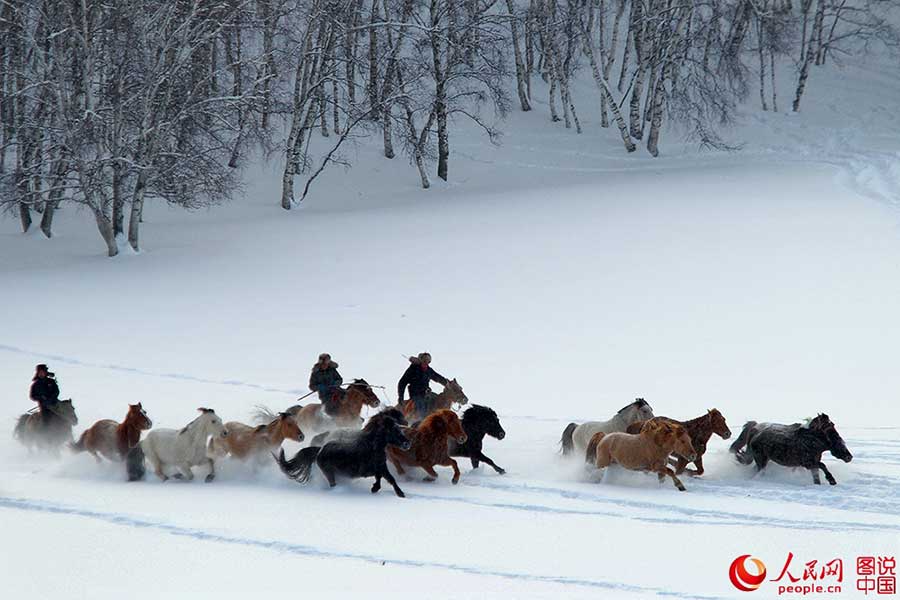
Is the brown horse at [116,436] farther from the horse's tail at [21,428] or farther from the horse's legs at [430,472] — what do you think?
the horse's legs at [430,472]

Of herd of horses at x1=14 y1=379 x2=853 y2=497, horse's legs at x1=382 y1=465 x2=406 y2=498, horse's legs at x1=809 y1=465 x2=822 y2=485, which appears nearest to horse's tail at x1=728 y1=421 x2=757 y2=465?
herd of horses at x1=14 y1=379 x2=853 y2=497

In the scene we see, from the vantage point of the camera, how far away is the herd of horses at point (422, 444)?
8.59 m

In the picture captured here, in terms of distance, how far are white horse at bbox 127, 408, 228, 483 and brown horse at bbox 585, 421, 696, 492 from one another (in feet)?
11.8

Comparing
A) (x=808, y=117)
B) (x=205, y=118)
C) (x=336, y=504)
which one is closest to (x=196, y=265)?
(x=205, y=118)

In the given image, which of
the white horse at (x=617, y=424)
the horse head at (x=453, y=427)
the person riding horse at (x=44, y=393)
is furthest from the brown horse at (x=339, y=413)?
the person riding horse at (x=44, y=393)

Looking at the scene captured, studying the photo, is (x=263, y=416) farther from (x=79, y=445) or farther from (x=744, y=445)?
(x=744, y=445)

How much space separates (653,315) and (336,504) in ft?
30.0

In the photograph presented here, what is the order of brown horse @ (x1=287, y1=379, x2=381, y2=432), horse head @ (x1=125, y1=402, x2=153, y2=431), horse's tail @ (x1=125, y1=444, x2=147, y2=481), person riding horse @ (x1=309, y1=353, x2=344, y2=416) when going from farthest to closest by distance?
person riding horse @ (x1=309, y1=353, x2=344, y2=416)
brown horse @ (x1=287, y1=379, x2=381, y2=432)
horse head @ (x1=125, y1=402, x2=153, y2=431)
horse's tail @ (x1=125, y1=444, x2=147, y2=481)

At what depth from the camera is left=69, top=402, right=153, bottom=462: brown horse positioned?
9461 millimetres

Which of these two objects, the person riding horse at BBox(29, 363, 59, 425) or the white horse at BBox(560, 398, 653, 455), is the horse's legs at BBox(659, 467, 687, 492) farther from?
the person riding horse at BBox(29, 363, 59, 425)

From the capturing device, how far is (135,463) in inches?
365

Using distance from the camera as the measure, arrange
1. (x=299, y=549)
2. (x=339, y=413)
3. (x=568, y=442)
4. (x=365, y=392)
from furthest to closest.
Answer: (x=365, y=392)
(x=339, y=413)
(x=568, y=442)
(x=299, y=549)

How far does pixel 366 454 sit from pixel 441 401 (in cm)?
247

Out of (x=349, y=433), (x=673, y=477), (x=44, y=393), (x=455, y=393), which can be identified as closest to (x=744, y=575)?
(x=673, y=477)
